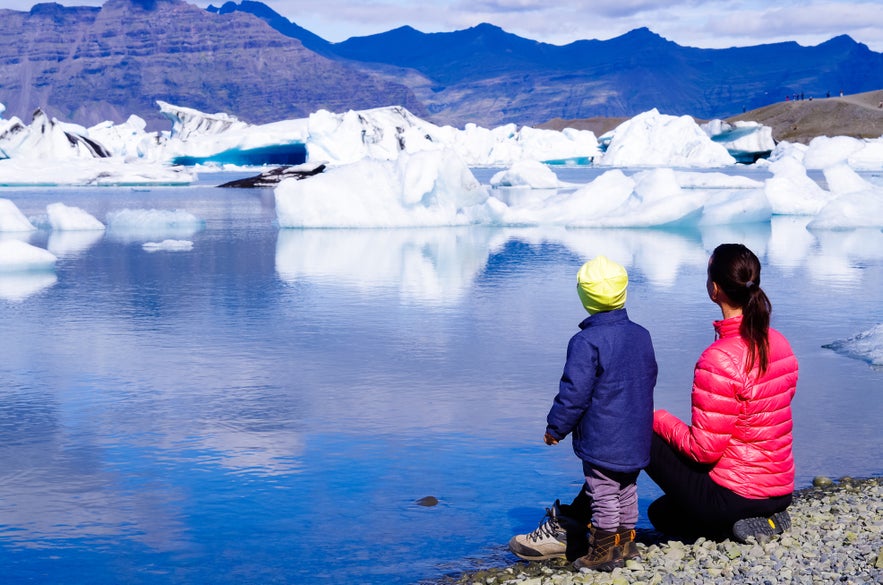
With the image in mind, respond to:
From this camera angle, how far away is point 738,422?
3139 millimetres

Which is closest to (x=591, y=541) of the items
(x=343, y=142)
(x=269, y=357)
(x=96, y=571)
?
(x=96, y=571)

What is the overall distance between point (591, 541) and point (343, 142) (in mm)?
48073

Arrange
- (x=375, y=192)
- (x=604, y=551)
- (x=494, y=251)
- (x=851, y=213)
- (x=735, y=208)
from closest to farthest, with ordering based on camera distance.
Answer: (x=604, y=551)
(x=494, y=251)
(x=375, y=192)
(x=851, y=213)
(x=735, y=208)

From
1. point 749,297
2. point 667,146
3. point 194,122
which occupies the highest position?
point 194,122

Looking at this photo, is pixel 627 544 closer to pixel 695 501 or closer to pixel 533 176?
pixel 695 501

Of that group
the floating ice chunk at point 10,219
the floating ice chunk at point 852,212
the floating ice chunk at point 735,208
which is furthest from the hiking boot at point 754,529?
the floating ice chunk at point 852,212

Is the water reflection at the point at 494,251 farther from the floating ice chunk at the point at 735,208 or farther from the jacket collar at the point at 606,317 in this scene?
the jacket collar at the point at 606,317

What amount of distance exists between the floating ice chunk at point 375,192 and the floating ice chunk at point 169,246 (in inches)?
134

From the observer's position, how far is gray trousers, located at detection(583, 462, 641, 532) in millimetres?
3244

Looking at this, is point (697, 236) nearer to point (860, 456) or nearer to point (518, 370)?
point (518, 370)

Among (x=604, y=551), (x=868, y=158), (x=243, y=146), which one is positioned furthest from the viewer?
(x=868, y=158)

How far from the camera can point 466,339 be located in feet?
24.4

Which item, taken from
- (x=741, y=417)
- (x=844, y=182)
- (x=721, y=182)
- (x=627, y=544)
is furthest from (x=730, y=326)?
(x=721, y=182)

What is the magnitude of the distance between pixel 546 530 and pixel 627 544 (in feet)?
0.95
